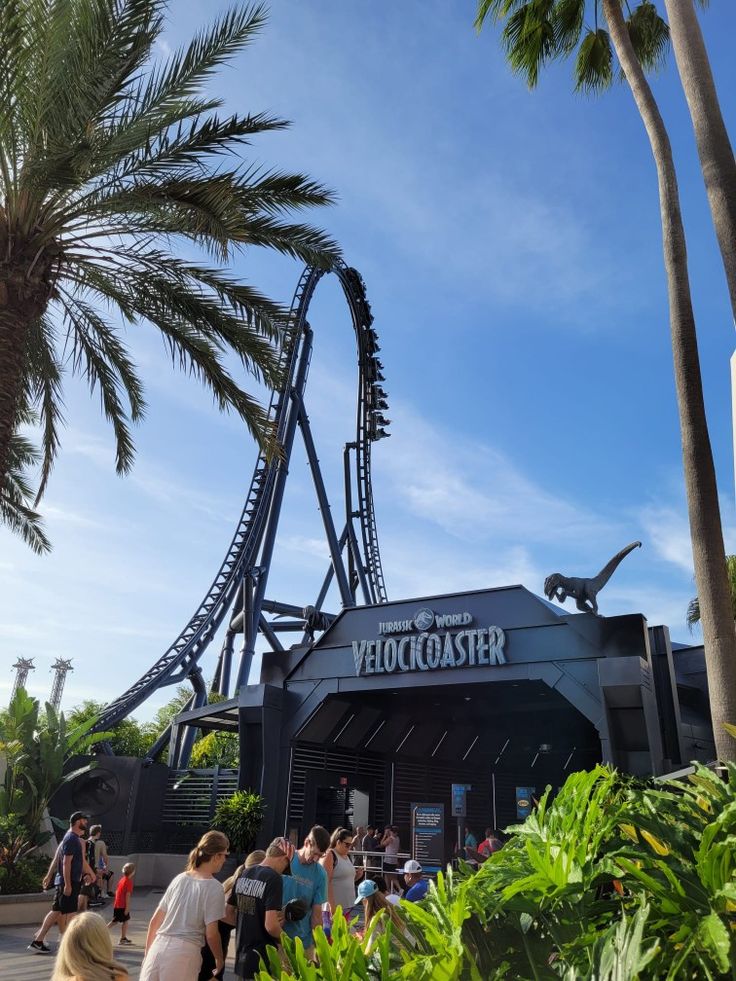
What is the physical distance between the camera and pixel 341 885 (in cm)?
680

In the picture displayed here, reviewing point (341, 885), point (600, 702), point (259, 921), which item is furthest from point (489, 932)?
point (600, 702)

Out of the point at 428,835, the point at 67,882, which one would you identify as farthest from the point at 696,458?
the point at 428,835

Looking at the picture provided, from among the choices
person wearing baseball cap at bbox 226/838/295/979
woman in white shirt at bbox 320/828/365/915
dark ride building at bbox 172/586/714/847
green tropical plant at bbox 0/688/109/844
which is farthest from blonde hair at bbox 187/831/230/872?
green tropical plant at bbox 0/688/109/844

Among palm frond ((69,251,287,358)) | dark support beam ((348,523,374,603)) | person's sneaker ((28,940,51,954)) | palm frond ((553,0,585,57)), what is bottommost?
person's sneaker ((28,940,51,954))

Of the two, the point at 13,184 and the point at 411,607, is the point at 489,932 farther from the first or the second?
the point at 411,607

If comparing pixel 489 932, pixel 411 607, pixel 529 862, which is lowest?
pixel 489 932

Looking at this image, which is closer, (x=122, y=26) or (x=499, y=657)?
(x=122, y=26)

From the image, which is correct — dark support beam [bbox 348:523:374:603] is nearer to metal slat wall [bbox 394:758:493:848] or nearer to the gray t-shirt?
metal slat wall [bbox 394:758:493:848]

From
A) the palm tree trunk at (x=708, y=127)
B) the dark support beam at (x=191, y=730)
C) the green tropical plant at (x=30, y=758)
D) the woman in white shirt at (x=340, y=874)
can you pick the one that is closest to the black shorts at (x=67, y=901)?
the woman in white shirt at (x=340, y=874)

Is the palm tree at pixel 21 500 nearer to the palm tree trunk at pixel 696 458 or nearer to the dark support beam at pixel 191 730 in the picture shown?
the dark support beam at pixel 191 730

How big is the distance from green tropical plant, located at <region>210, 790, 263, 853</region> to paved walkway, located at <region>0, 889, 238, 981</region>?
3102 mm

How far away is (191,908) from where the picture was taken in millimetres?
4477

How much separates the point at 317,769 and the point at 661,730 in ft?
25.2

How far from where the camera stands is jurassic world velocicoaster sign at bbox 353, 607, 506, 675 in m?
14.9
